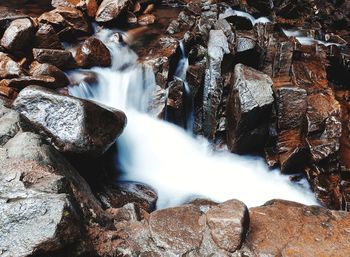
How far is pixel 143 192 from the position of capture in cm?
615

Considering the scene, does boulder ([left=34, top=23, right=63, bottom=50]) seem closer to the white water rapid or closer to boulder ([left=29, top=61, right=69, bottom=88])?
boulder ([left=29, top=61, right=69, bottom=88])

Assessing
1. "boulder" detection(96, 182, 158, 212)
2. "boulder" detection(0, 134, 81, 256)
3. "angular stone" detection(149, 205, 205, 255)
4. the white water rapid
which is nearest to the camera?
"boulder" detection(0, 134, 81, 256)

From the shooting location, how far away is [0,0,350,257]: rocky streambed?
12.0 feet

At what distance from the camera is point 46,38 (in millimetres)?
8117

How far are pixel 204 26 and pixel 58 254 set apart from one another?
7806mm

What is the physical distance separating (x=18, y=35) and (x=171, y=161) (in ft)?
14.6

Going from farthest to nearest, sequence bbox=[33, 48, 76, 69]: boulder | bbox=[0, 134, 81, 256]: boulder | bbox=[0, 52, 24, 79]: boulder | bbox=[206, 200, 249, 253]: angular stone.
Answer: bbox=[33, 48, 76, 69]: boulder → bbox=[0, 52, 24, 79]: boulder → bbox=[206, 200, 249, 253]: angular stone → bbox=[0, 134, 81, 256]: boulder

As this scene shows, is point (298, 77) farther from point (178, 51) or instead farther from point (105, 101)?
point (105, 101)

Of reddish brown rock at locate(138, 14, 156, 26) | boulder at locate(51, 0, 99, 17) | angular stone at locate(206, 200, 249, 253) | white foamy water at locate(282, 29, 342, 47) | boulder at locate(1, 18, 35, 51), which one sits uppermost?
boulder at locate(1, 18, 35, 51)

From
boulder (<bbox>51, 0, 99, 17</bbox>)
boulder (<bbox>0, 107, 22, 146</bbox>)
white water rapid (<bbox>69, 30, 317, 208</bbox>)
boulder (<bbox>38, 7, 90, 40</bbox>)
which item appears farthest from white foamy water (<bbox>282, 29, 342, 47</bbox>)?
boulder (<bbox>0, 107, 22, 146</bbox>)

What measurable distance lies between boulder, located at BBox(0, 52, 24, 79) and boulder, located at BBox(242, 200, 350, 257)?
5501 mm

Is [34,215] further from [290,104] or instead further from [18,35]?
[18,35]

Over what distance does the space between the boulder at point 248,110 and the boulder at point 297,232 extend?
2456 mm

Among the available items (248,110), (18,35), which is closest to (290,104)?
(248,110)
